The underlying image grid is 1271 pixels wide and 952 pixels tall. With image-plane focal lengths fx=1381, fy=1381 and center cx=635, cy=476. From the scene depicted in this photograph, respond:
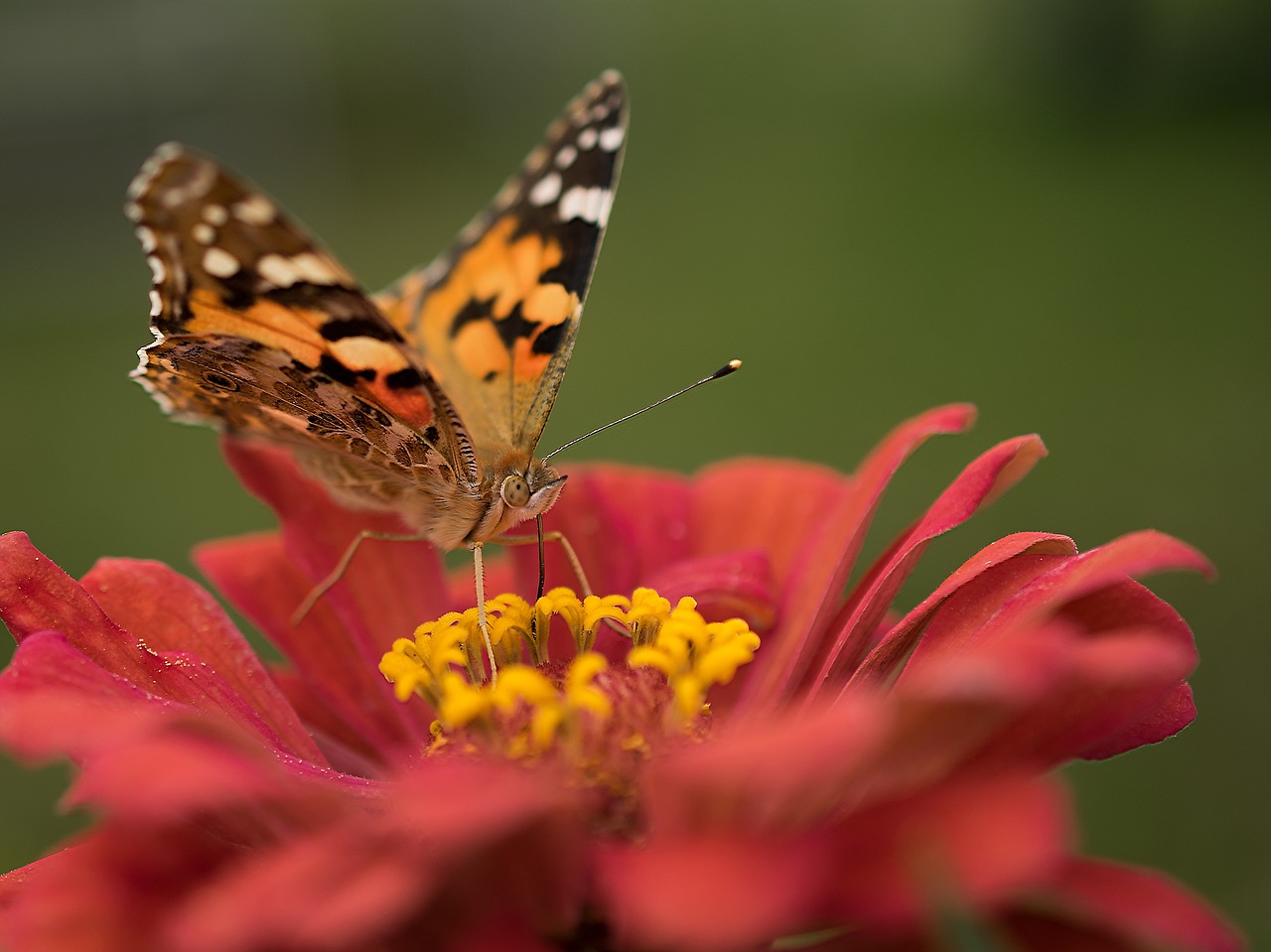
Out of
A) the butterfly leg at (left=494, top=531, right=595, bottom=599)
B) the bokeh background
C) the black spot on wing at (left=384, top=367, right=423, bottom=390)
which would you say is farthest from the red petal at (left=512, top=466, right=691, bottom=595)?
the bokeh background

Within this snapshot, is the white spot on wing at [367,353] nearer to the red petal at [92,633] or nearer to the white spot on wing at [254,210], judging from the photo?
the white spot on wing at [254,210]

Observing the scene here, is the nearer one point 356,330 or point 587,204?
point 356,330

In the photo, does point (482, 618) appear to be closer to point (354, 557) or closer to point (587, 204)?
point (354, 557)

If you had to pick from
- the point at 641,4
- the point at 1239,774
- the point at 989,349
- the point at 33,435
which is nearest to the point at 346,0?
the point at 641,4

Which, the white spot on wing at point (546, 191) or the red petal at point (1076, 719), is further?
the white spot on wing at point (546, 191)

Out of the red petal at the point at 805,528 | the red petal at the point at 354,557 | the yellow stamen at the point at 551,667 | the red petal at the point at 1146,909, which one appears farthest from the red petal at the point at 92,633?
the red petal at the point at 1146,909

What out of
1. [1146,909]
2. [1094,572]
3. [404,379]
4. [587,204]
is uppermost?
[587,204]

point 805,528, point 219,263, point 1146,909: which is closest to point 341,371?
point 219,263
